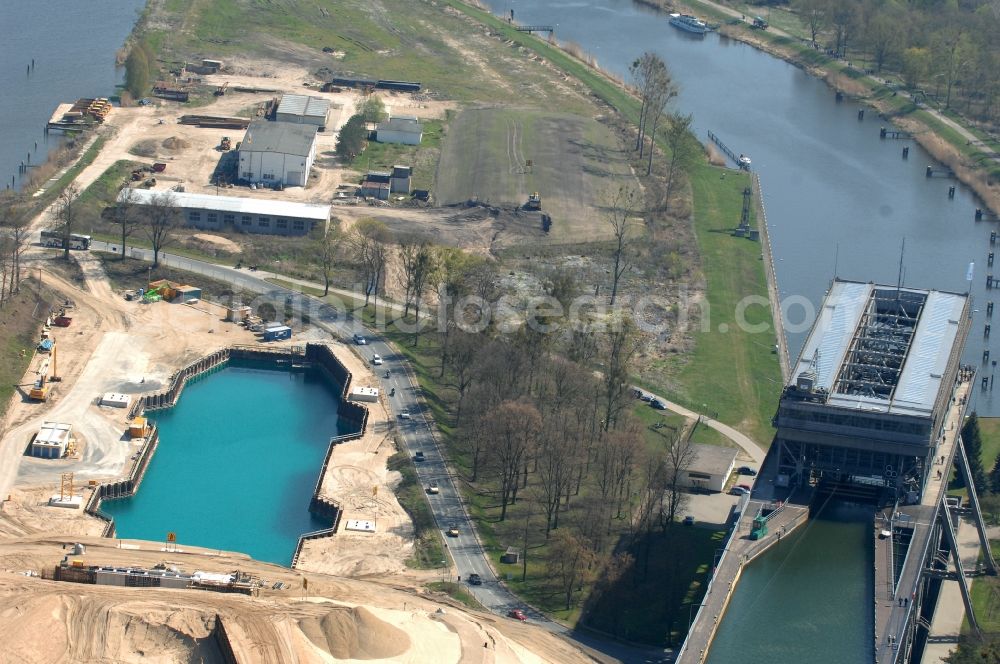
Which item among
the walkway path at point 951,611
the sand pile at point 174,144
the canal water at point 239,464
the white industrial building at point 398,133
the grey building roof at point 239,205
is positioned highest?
the white industrial building at point 398,133

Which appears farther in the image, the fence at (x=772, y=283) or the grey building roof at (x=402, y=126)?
the grey building roof at (x=402, y=126)

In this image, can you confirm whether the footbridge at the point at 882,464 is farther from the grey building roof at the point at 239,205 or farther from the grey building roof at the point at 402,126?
the grey building roof at the point at 402,126

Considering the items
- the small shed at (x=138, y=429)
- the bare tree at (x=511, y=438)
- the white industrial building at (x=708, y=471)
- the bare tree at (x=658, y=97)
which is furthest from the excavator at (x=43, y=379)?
the bare tree at (x=658, y=97)

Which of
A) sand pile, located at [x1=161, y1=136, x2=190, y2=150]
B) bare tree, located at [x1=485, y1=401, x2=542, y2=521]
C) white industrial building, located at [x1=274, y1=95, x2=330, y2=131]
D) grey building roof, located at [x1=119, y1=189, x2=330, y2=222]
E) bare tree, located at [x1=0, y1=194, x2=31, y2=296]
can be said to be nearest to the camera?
bare tree, located at [x1=485, y1=401, x2=542, y2=521]

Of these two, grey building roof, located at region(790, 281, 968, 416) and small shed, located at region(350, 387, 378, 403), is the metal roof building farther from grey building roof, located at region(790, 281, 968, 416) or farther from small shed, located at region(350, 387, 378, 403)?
small shed, located at region(350, 387, 378, 403)

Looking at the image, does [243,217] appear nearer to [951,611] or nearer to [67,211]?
[67,211]

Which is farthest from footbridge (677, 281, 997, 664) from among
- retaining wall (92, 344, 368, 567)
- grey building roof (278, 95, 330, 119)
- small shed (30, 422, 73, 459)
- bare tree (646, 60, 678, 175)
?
grey building roof (278, 95, 330, 119)

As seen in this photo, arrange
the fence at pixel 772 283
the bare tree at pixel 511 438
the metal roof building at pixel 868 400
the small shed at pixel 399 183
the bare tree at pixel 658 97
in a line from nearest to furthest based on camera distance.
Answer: the metal roof building at pixel 868 400 → the bare tree at pixel 511 438 → the fence at pixel 772 283 → the small shed at pixel 399 183 → the bare tree at pixel 658 97
